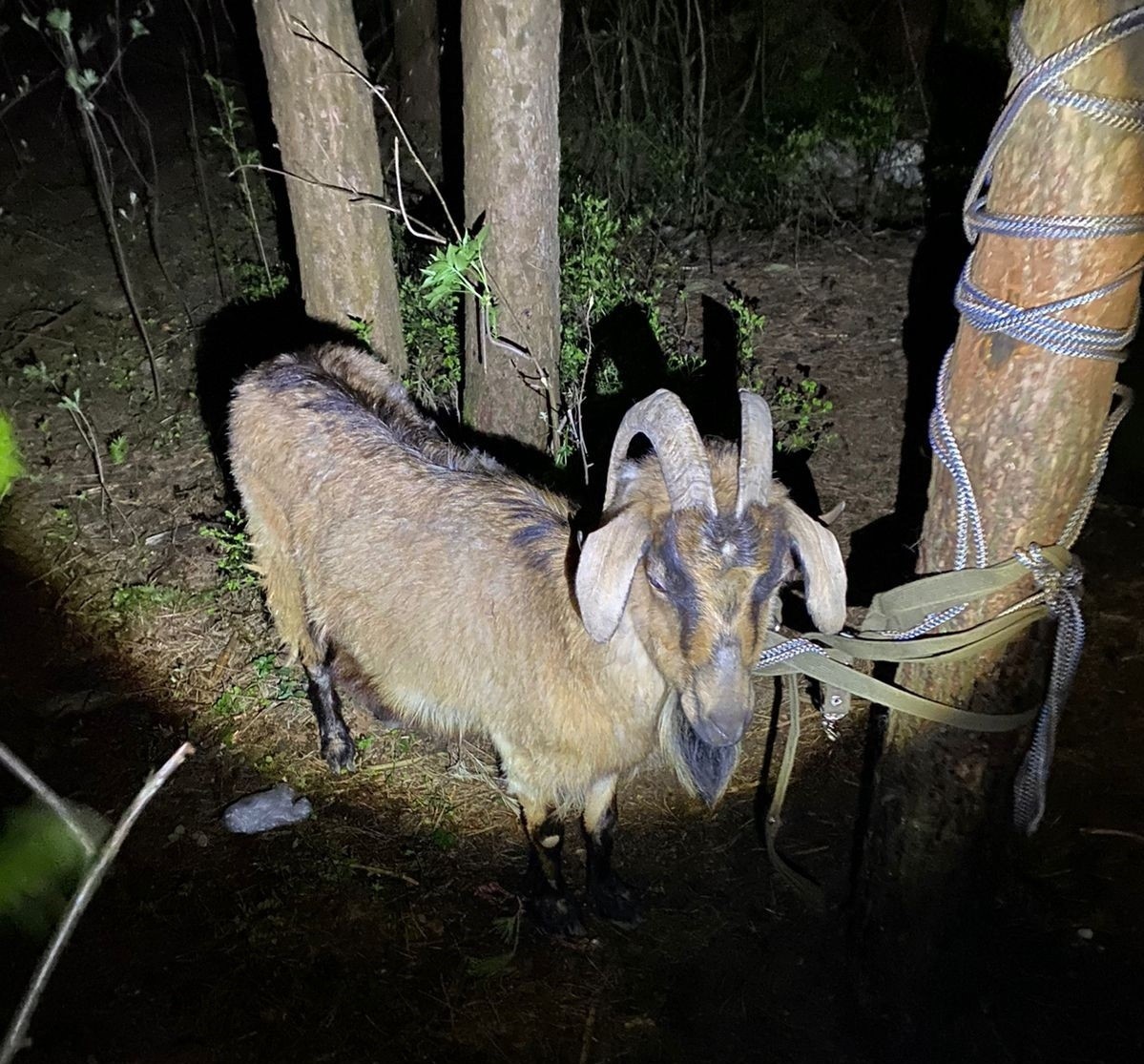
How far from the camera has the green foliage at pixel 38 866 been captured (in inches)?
60.4

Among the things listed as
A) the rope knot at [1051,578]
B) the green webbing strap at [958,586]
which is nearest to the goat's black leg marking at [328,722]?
the green webbing strap at [958,586]

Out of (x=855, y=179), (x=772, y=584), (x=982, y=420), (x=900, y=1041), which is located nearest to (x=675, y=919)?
(x=900, y=1041)

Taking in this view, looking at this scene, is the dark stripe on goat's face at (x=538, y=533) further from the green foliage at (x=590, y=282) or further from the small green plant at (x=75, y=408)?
the small green plant at (x=75, y=408)

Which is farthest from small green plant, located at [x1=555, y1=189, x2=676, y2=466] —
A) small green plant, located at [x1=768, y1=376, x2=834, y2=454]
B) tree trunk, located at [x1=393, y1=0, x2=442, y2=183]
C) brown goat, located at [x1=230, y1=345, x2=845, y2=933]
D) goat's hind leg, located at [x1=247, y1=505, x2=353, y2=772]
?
tree trunk, located at [x1=393, y1=0, x2=442, y2=183]

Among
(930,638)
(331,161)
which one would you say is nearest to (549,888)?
(930,638)

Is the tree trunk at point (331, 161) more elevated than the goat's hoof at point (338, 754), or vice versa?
the tree trunk at point (331, 161)

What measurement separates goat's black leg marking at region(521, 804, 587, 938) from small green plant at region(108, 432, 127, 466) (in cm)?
340

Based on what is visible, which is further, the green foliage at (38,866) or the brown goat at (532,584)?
the brown goat at (532,584)

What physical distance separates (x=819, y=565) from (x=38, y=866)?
6.19 feet

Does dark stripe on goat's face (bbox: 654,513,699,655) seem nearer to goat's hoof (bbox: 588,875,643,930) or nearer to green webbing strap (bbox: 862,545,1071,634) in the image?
green webbing strap (bbox: 862,545,1071,634)

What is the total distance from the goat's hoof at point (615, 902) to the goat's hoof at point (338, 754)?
3.76ft

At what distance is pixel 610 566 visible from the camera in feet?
8.25

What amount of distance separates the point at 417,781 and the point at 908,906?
1.95m

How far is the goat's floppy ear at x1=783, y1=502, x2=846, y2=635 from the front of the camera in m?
2.59
